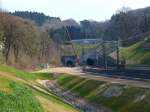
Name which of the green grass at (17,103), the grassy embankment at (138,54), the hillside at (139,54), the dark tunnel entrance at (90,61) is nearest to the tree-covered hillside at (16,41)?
the dark tunnel entrance at (90,61)

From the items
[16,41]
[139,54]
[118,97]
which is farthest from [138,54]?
[118,97]

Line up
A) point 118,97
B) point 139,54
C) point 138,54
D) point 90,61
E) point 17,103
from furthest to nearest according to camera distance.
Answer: point 90,61 < point 138,54 < point 139,54 < point 118,97 < point 17,103

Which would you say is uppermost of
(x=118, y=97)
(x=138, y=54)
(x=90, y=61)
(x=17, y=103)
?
(x=138, y=54)

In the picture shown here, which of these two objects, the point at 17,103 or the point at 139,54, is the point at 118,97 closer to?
the point at 17,103

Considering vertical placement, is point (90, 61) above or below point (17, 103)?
below

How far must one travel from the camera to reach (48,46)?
199 meters

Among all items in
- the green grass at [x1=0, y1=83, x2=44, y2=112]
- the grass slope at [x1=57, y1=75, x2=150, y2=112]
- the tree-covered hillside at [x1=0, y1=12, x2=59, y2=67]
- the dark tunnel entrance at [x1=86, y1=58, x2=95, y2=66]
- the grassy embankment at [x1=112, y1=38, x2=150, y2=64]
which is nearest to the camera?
the green grass at [x1=0, y1=83, x2=44, y2=112]

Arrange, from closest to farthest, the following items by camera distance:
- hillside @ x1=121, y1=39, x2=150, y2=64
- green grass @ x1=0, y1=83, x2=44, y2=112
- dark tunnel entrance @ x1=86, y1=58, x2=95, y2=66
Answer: green grass @ x1=0, y1=83, x2=44, y2=112 < hillside @ x1=121, y1=39, x2=150, y2=64 < dark tunnel entrance @ x1=86, y1=58, x2=95, y2=66

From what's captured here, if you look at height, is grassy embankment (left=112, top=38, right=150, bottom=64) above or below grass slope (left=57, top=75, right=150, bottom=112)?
above

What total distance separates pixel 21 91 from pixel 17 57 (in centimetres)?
10953

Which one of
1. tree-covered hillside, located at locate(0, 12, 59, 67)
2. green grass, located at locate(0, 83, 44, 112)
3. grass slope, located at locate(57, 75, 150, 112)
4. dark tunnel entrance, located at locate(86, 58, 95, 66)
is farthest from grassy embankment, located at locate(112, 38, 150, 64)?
green grass, located at locate(0, 83, 44, 112)

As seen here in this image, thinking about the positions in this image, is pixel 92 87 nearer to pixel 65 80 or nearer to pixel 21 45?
pixel 65 80

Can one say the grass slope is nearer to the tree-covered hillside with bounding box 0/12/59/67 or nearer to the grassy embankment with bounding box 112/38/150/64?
the tree-covered hillside with bounding box 0/12/59/67

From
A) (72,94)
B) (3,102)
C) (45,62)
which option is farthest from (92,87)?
(45,62)
